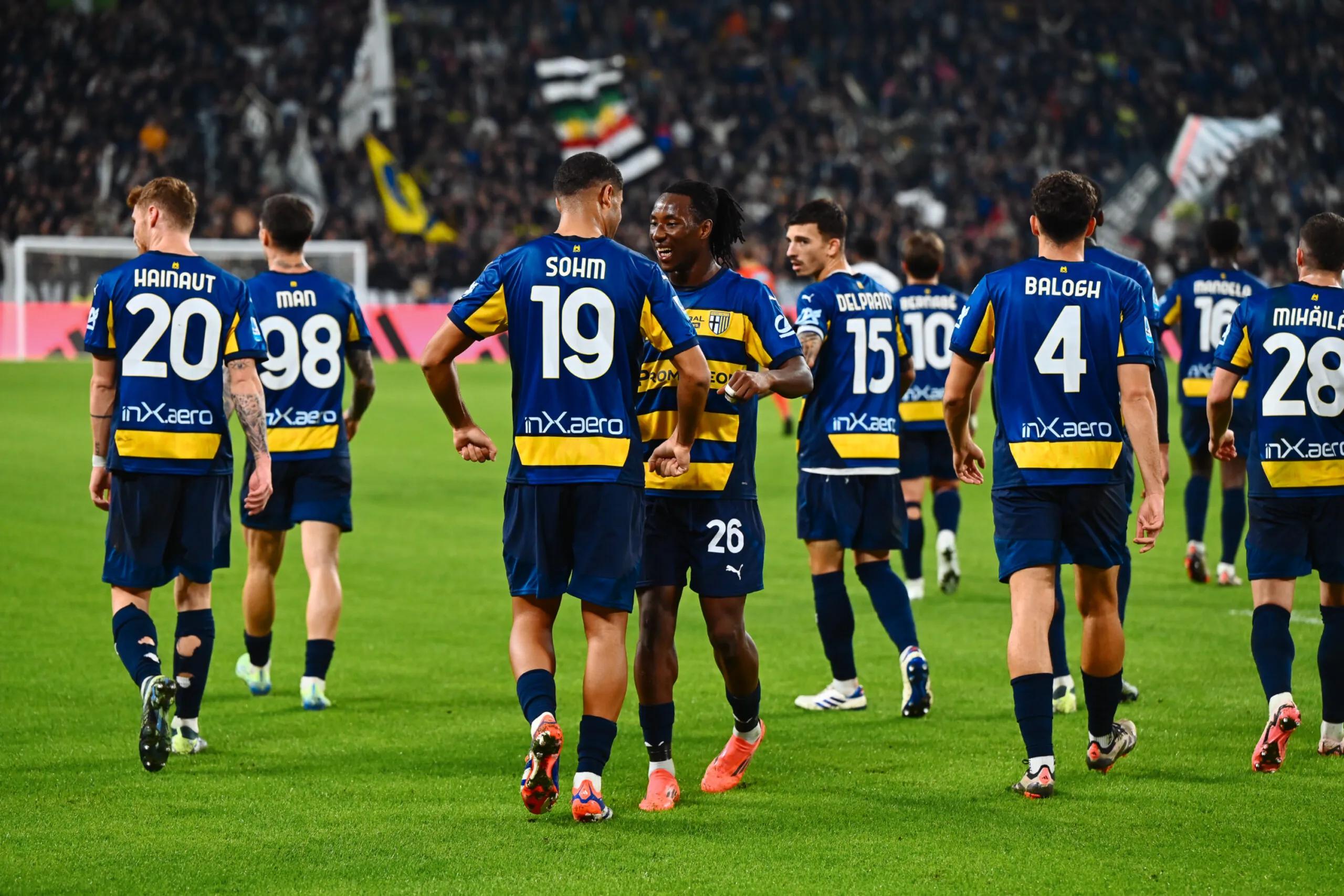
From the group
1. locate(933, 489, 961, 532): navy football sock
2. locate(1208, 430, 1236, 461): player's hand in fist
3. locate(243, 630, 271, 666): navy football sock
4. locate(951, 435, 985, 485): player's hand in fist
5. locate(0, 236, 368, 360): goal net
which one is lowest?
locate(243, 630, 271, 666): navy football sock

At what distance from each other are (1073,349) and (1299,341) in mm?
1167

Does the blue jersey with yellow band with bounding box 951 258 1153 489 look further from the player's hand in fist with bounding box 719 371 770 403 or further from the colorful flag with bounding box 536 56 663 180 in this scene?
the colorful flag with bounding box 536 56 663 180

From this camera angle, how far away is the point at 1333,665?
6.18 meters

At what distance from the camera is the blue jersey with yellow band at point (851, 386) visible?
291 inches

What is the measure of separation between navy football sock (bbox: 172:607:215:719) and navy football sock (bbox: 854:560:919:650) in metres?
2.91

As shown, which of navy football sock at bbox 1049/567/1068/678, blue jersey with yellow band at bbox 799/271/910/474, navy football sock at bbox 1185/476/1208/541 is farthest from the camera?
navy football sock at bbox 1185/476/1208/541

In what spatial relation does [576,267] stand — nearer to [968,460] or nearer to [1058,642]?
[968,460]

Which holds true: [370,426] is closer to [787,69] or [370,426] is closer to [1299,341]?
[1299,341]

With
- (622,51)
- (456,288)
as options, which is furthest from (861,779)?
(622,51)

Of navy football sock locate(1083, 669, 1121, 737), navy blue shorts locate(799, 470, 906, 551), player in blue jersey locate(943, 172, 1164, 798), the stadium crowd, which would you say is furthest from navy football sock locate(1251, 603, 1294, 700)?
the stadium crowd

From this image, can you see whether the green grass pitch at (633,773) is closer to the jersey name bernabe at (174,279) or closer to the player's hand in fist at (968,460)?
the player's hand in fist at (968,460)

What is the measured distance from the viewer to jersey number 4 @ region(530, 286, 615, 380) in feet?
17.0

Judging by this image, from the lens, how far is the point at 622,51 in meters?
37.3

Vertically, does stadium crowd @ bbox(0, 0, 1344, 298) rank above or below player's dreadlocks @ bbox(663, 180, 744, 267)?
above
